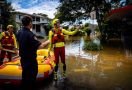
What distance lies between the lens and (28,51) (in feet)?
21.3

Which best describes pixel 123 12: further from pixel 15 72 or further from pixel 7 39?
pixel 7 39

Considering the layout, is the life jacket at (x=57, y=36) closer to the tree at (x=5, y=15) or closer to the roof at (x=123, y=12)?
the roof at (x=123, y=12)

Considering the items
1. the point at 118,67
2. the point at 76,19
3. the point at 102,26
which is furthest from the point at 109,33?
the point at 118,67

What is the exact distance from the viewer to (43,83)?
10227mm

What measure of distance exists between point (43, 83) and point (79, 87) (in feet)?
4.84

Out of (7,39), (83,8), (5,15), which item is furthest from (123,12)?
(5,15)

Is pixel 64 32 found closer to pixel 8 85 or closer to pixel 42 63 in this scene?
pixel 42 63

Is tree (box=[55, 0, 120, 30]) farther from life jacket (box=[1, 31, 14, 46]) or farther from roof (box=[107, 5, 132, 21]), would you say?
life jacket (box=[1, 31, 14, 46])

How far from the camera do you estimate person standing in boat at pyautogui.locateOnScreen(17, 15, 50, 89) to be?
21.0 feet

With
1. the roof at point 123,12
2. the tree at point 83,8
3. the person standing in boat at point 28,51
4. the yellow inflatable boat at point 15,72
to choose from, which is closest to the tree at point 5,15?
the tree at point 83,8

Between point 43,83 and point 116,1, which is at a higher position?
point 116,1

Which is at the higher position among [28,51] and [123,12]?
[123,12]

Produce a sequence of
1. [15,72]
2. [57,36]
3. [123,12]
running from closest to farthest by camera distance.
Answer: [15,72] < [57,36] < [123,12]

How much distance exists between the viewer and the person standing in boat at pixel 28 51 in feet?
21.0
